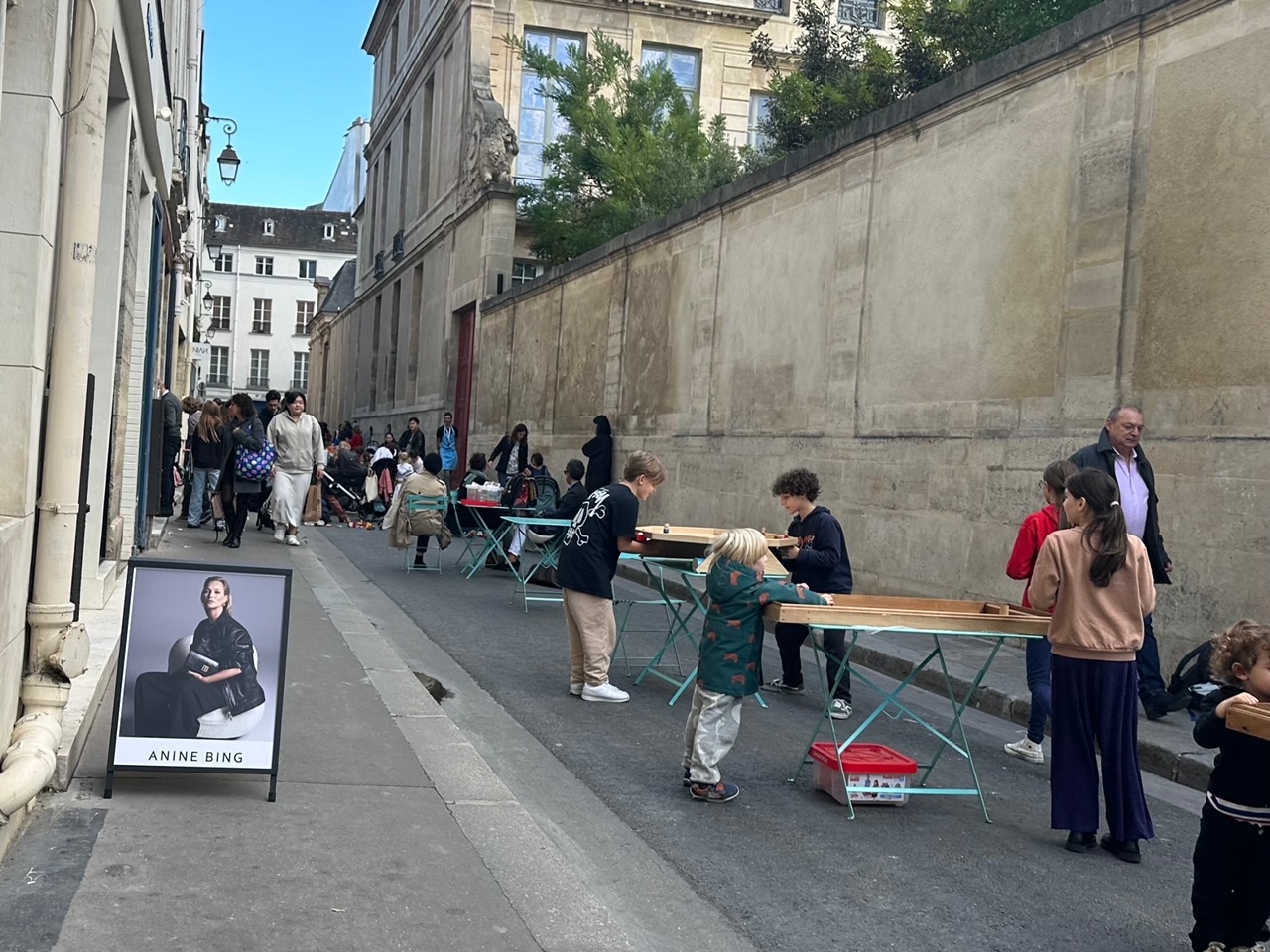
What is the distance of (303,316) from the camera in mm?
76500

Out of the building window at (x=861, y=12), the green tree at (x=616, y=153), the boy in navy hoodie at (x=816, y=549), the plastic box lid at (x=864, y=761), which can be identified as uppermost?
the building window at (x=861, y=12)

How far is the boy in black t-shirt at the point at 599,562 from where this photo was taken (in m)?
7.55

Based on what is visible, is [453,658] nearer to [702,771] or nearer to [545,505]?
[702,771]

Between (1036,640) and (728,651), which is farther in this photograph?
(1036,640)

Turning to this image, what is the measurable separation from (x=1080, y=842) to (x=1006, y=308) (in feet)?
20.3

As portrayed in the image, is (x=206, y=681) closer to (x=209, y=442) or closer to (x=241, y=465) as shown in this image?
(x=241, y=465)

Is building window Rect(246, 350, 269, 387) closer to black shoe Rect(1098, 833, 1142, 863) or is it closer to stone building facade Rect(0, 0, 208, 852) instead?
stone building facade Rect(0, 0, 208, 852)

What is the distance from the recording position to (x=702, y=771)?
5707mm

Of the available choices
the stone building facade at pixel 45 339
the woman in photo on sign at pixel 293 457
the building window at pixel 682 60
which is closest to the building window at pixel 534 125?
the building window at pixel 682 60

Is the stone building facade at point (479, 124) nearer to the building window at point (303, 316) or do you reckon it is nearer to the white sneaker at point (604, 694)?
the white sneaker at point (604, 694)

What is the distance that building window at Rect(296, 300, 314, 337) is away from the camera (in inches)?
2995

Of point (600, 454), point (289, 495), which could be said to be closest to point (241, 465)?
point (289, 495)

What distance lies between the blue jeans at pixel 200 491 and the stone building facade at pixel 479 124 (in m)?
13.6

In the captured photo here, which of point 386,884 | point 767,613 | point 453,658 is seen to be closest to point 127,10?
point 453,658
